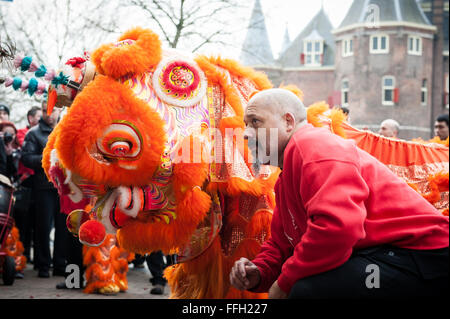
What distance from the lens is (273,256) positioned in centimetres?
256

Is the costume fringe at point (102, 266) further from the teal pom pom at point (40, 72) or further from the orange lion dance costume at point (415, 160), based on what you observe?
the orange lion dance costume at point (415, 160)

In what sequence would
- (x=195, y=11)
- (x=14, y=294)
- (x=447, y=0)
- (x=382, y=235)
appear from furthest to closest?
(x=447, y=0) < (x=195, y=11) < (x=14, y=294) < (x=382, y=235)

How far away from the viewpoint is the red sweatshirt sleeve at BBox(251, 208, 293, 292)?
249 cm

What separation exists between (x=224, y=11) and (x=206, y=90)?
4.71 m

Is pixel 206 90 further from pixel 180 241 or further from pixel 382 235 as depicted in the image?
pixel 382 235

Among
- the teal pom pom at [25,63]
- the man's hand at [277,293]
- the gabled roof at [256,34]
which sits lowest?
the man's hand at [277,293]

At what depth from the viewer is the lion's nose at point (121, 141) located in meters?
2.84

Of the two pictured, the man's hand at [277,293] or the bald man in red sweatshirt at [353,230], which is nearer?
the bald man in red sweatshirt at [353,230]

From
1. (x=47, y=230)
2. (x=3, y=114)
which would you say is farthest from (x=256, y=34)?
(x=47, y=230)

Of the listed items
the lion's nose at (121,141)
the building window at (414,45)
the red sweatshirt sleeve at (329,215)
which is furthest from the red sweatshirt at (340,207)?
the building window at (414,45)

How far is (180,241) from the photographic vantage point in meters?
3.04

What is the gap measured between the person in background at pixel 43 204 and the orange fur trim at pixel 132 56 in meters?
3.50

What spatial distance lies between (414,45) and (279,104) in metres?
29.0

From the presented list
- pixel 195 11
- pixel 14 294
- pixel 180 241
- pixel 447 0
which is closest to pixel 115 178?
pixel 180 241
